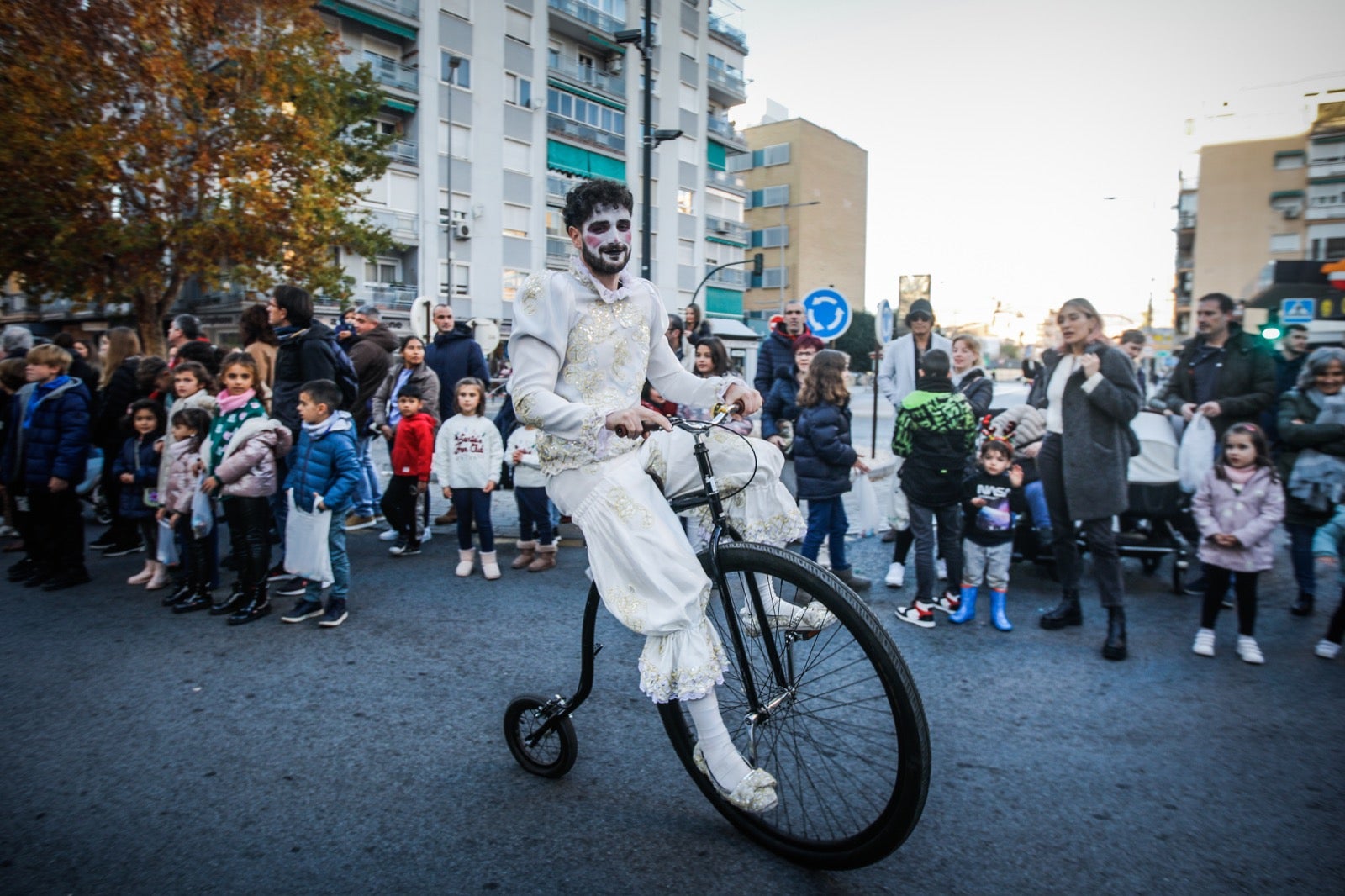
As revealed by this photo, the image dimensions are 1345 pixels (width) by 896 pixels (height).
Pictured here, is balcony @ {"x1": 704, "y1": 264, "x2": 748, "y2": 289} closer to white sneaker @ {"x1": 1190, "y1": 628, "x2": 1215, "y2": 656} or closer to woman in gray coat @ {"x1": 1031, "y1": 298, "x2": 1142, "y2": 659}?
woman in gray coat @ {"x1": 1031, "y1": 298, "x2": 1142, "y2": 659}

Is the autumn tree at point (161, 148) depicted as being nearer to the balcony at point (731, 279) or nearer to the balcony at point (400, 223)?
the balcony at point (400, 223)

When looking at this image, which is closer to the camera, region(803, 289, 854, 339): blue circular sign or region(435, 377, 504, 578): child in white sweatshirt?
region(435, 377, 504, 578): child in white sweatshirt

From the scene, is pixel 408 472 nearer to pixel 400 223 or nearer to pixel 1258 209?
pixel 400 223

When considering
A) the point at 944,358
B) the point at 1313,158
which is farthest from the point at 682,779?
the point at 1313,158

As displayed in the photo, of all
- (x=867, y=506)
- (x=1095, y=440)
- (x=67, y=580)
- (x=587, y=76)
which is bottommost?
(x=67, y=580)

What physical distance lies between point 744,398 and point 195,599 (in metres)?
4.69

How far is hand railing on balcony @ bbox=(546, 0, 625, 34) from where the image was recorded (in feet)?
122

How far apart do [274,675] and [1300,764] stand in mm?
4821

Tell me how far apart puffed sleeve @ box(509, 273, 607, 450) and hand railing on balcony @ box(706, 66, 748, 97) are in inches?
1894

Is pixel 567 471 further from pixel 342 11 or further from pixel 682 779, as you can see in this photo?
pixel 342 11

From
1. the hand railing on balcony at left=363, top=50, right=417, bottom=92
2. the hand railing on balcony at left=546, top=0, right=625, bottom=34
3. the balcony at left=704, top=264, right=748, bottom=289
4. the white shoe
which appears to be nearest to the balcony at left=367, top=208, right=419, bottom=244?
the hand railing on balcony at left=363, top=50, right=417, bottom=92

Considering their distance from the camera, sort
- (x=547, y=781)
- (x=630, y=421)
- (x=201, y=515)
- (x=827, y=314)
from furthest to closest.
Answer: (x=827, y=314), (x=201, y=515), (x=547, y=781), (x=630, y=421)

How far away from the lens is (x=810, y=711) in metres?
2.72

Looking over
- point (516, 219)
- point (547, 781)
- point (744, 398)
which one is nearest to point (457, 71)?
point (516, 219)
